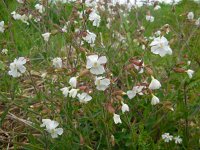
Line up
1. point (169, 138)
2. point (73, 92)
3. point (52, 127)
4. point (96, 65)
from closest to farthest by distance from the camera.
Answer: point (96, 65)
point (73, 92)
point (52, 127)
point (169, 138)

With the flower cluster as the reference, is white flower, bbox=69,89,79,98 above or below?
above

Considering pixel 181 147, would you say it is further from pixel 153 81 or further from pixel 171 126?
pixel 153 81

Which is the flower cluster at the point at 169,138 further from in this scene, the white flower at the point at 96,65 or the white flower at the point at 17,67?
the white flower at the point at 17,67

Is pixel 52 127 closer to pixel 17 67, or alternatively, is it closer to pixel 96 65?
pixel 17 67

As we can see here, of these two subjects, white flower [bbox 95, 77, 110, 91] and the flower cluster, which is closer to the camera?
white flower [bbox 95, 77, 110, 91]

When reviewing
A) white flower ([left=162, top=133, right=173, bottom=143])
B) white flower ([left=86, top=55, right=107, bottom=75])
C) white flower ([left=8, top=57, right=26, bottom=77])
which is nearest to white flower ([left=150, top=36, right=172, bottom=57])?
white flower ([left=86, top=55, right=107, bottom=75])

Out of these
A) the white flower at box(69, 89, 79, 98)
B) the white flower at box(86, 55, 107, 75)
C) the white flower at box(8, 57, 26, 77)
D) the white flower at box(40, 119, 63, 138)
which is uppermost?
the white flower at box(86, 55, 107, 75)

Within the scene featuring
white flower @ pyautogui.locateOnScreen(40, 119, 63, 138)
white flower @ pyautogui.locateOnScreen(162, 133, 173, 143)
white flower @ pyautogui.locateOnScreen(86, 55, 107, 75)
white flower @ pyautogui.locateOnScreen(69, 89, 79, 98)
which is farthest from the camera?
white flower @ pyautogui.locateOnScreen(162, 133, 173, 143)

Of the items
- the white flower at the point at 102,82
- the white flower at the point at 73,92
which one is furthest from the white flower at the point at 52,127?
the white flower at the point at 102,82

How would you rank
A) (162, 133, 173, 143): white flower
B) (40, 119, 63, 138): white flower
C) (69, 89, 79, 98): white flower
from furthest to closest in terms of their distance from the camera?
(162, 133, 173, 143): white flower
(40, 119, 63, 138): white flower
(69, 89, 79, 98): white flower

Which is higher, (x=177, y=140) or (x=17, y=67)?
(x=17, y=67)

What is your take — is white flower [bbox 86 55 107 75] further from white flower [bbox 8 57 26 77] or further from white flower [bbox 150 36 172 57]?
white flower [bbox 8 57 26 77]

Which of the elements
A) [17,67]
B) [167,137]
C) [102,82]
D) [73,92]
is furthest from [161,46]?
[17,67]
